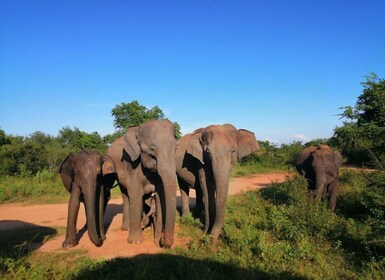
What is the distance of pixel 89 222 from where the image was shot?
6391 mm

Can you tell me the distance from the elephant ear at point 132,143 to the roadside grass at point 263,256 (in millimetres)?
1973

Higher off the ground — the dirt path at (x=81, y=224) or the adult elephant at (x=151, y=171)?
the adult elephant at (x=151, y=171)

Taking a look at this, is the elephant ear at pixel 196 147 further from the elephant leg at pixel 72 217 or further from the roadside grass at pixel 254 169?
the roadside grass at pixel 254 169

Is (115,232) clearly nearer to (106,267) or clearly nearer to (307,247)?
(106,267)

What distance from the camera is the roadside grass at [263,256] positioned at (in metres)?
5.00

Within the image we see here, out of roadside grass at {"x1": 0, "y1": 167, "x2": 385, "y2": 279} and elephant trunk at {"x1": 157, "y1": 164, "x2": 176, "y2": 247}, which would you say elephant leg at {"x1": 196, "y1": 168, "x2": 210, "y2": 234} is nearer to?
roadside grass at {"x1": 0, "y1": 167, "x2": 385, "y2": 279}

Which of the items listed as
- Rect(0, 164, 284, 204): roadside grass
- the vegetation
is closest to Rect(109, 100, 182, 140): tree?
Rect(0, 164, 284, 204): roadside grass

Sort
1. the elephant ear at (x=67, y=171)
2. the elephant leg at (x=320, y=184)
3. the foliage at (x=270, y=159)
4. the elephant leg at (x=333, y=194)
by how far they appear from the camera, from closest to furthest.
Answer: the elephant ear at (x=67, y=171) → the elephant leg at (x=320, y=184) → the elephant leg at (x=333, y=194) → the foliage at (x=270, y=159)

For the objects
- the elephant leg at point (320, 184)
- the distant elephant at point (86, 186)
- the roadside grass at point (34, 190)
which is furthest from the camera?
the roadside grass at point (34, 190)

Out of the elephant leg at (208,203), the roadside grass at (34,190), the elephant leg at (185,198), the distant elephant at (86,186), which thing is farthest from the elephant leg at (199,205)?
the roadside grass at (34,190)

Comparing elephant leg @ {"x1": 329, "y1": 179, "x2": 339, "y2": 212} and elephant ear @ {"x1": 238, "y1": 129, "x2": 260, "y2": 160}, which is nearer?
elephant ear @ {"x1": 238, "y1": 129, "x2": 260, "y2": 160}

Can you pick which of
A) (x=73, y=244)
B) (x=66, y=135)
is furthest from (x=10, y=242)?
(x=66, y=135)

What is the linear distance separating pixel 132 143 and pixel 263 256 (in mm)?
3314

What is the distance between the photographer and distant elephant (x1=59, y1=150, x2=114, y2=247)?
6446 millimetres
